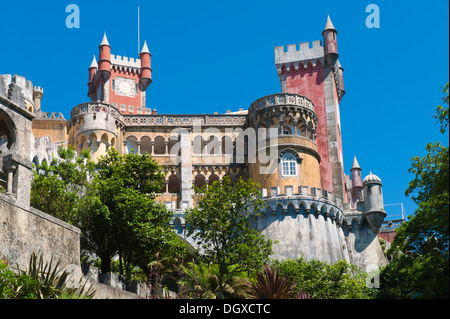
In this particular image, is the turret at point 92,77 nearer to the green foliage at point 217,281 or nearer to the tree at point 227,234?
the tree at point 227,234

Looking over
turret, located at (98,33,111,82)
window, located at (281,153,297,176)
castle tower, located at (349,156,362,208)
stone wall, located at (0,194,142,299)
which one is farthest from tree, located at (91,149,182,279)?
turret, located at (98,33,111,82)

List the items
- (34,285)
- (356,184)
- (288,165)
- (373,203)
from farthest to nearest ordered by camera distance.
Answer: (356,184) → (288,165) → (373,203) → (34,285)

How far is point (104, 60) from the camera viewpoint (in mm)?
80188

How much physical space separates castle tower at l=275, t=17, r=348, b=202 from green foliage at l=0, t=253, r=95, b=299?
1446 inches

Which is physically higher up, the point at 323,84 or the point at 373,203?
the point at 323,84

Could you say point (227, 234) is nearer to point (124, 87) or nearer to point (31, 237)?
point (31, 237)

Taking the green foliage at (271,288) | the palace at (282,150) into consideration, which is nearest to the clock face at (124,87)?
the palace at (282,150)

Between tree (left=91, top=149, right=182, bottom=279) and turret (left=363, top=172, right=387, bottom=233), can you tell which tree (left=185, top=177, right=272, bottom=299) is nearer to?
tree (left=91, top=149, right=182, bottom=279)

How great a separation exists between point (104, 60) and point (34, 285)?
57.6 m

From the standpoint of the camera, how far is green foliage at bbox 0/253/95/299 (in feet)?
77.9

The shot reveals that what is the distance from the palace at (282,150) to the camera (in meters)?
52.1

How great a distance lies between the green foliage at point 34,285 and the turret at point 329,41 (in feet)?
139

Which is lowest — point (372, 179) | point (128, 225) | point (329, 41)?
point (128, 225)

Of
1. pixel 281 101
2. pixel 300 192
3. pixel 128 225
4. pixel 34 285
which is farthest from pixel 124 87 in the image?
pixel 34 285
